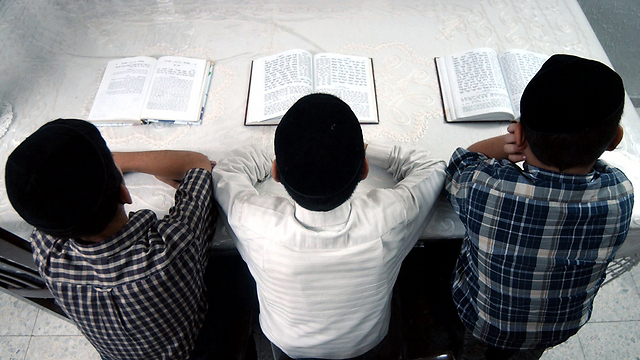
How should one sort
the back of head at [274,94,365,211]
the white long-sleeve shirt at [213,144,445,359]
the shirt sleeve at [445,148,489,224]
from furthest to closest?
the shirt sleeve at [445,148,489,224]
the white long-sleeve shirt at [213,144,445,359]
the back of head at [274,94,365,211]

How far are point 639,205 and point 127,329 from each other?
1.31 m

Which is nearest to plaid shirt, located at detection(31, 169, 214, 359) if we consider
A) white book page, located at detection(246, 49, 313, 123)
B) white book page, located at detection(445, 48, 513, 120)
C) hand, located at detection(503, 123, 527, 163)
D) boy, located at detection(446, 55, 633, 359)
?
white book page, located at detection(246, 49, 313, 123)

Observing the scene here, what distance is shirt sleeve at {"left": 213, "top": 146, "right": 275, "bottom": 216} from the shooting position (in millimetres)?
931

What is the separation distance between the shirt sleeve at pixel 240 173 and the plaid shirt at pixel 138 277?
0.05m

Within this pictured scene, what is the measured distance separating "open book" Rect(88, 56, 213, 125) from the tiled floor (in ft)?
2.97

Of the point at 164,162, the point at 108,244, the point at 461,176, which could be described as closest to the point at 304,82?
the point at 164,162

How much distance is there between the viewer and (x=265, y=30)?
1551 millimetres

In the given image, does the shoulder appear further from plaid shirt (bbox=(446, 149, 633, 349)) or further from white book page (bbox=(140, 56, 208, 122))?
white book page (bbox=(140, 56, 208, 122))

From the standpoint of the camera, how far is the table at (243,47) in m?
1.23

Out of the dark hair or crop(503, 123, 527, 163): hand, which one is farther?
crop(503, 123, 527, 163): hand

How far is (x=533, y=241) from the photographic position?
85 centimetres

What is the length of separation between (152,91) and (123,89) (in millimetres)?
114

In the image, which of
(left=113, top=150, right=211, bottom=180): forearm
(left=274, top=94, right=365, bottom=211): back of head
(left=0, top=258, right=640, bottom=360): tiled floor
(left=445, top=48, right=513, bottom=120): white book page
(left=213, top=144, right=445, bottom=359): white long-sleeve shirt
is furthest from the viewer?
(left=0, top=258, right=640, bottom=360): tiled floor

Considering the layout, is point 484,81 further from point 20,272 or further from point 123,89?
point 20,272
